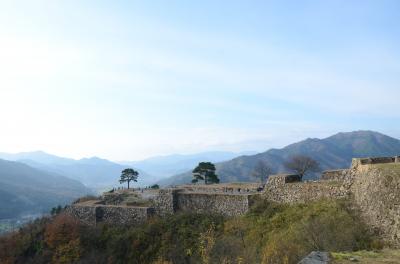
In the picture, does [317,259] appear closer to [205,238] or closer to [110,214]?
[205,238]

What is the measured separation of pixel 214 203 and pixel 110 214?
11.2 meters

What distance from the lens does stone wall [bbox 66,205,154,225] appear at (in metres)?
33.4

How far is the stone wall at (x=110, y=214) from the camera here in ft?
109

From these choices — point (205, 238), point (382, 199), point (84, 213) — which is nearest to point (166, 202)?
point (205, 238)

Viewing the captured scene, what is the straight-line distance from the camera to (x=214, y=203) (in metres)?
29.6

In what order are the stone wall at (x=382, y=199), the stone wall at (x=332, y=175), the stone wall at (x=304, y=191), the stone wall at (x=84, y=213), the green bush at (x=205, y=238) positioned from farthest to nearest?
1. the stone wall at (x=84, y=213)
2. the stone wall at (x=332, y=175)
3. the stone wall at (x=304, y=191)
4. the green bush at (x=205, y=238)
5. the stone wall at (x=382, y=199)

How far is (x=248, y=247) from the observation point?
2123 centimetres

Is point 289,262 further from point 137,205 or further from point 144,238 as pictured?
point 137,205

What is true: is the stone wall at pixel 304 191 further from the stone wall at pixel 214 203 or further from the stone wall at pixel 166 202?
the stone wall at pixel 166 202

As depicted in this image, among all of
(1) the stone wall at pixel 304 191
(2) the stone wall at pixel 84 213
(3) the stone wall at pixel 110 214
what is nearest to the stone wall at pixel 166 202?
(3) the stone wall at pixel 110 214

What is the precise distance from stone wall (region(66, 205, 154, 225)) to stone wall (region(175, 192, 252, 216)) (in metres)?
3.25

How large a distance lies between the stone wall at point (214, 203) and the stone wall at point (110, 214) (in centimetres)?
325

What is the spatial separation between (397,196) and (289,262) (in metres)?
5.07

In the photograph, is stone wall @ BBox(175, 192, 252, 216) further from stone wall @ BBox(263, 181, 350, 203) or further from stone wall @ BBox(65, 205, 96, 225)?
stone wall @ BBox(65, 205, 96, 225)
